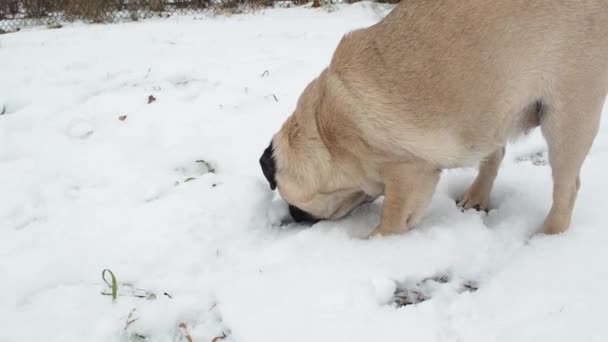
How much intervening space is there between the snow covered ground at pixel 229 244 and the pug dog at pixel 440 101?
0.27 meters

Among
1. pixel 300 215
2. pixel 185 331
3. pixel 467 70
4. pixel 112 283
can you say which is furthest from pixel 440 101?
pixel 112 283

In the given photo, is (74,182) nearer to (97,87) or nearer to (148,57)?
(97,87)

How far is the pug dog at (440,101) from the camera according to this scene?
2262mm

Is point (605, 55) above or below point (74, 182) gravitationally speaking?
above

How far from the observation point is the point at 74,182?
3.14 metres

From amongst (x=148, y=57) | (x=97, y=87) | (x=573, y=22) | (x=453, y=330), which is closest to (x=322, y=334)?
(x=453, y=330)

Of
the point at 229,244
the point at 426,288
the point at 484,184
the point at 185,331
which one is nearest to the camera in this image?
the point at 185,331

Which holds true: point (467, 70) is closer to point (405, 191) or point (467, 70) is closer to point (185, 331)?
point (405, 191)

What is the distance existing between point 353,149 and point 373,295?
0.72m

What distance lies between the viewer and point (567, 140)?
2398mm

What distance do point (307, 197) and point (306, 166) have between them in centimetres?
18

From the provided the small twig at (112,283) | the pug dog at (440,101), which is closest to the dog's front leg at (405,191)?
the pug dog at (440,101)

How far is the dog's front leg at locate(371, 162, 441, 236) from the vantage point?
2.50m

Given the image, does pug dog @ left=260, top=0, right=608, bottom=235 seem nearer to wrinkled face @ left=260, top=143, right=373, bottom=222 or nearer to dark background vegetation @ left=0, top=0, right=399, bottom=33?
wrinkled face @ left=260, top=143, right=373, bottom=222
